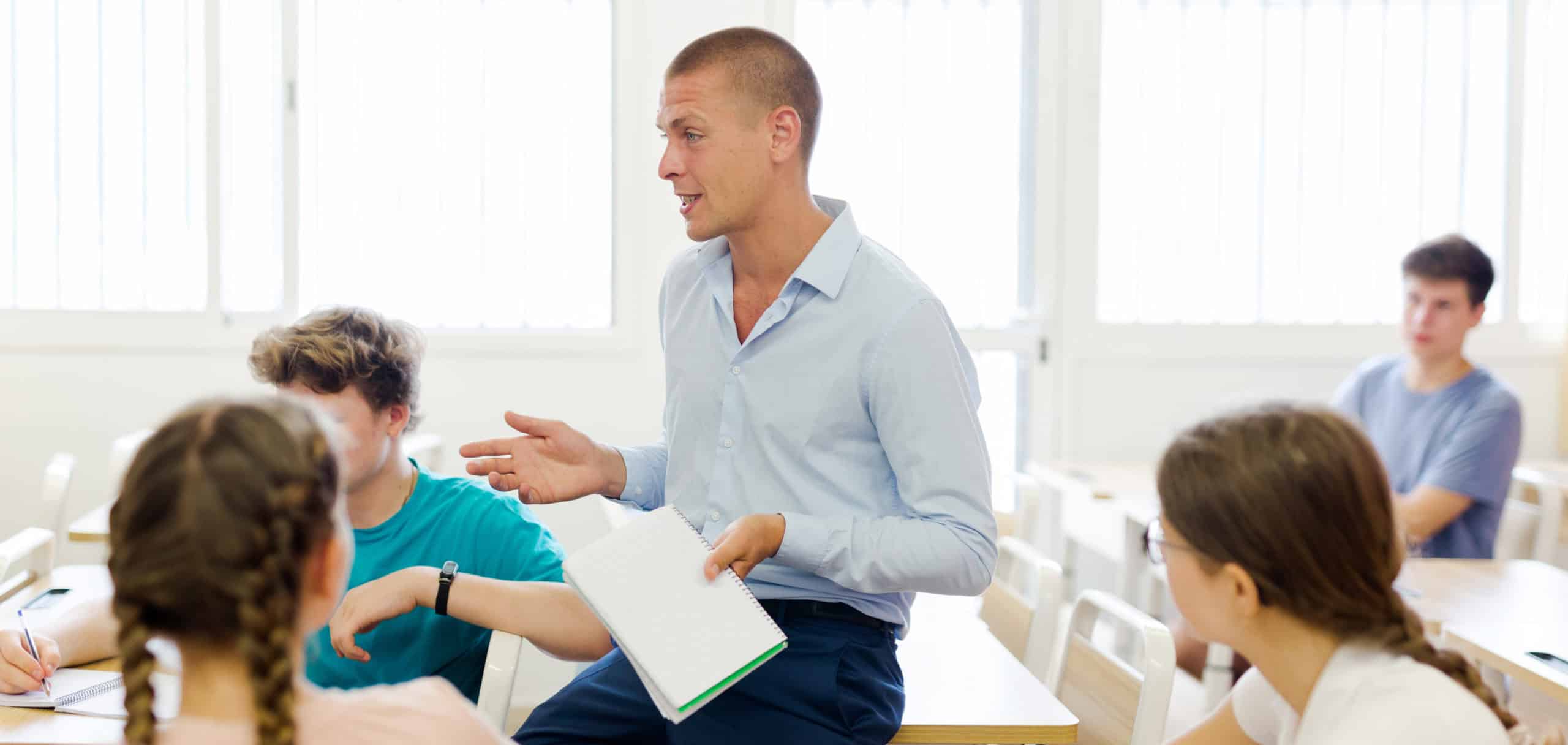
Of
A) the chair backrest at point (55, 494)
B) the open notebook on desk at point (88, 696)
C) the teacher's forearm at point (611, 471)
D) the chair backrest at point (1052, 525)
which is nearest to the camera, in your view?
the open notebook on desk at point (88, 696)

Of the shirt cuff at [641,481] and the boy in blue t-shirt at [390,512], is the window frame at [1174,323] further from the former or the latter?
the boy in blue t-shirt at [390,512]

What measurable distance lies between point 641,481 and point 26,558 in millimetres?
1391

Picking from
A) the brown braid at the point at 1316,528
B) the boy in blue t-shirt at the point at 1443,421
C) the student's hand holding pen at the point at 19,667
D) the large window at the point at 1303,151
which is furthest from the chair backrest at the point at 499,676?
the large window at the point at 1303,151

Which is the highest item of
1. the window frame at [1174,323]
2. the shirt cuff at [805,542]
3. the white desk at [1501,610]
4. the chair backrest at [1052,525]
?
the window frame at [1174,323]

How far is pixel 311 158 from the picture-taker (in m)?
4.04

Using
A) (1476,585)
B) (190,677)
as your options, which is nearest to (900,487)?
(190,677)

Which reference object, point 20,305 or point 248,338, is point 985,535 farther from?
point 20,305

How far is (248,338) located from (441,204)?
2.45 feet

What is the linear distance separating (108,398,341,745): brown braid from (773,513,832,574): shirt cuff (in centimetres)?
75

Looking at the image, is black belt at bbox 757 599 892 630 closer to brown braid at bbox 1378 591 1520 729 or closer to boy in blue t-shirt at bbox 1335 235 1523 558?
brown braid at bbox 1378 591 1520 729

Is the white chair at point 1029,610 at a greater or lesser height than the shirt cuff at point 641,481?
lesser

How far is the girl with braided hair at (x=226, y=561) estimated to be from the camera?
0.95m

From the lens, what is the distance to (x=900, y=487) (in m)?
1.73

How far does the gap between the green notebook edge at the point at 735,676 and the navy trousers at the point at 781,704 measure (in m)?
0.16
